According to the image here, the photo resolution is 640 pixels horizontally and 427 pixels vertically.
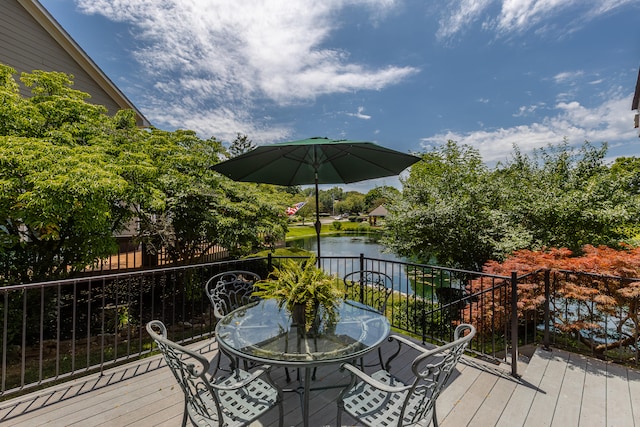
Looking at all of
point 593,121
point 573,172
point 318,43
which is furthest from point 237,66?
point 593,121

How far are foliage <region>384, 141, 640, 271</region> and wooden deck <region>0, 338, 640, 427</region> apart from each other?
3.71m

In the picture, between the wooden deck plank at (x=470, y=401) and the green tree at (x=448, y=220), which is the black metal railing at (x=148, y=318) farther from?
the green tree at (x=448, y=220)

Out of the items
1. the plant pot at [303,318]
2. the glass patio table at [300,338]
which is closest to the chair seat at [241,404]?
the glass patio table at [300,338]

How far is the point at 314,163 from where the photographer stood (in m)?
3.29

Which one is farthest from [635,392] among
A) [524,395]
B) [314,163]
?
[314,163]

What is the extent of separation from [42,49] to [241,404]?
34.9 feet

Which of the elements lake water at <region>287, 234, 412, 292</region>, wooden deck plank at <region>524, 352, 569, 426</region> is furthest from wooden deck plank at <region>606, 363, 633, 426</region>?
lake water at <region>287, 234, 412, 292</region>

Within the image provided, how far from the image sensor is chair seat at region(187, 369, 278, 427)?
146cm

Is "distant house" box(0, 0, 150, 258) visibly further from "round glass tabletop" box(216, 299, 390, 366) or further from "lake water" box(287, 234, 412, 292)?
"lake water" box(287, 234, 412, 292)

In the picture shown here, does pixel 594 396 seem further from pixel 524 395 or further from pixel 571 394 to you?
pixel 524 395

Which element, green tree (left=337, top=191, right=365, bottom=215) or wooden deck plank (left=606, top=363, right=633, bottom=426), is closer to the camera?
wooden deck plank (left=606, top=363, right=633, bottom=426)

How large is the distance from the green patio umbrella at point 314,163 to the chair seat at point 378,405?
1885 mm

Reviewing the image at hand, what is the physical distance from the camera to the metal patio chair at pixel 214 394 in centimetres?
134

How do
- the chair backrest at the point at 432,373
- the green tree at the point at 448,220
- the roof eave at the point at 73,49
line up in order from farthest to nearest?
1. the roof eave at the point at 73,49
2. the green tree at the point at 448,220
3. the chair backrest at the point at 432,373
